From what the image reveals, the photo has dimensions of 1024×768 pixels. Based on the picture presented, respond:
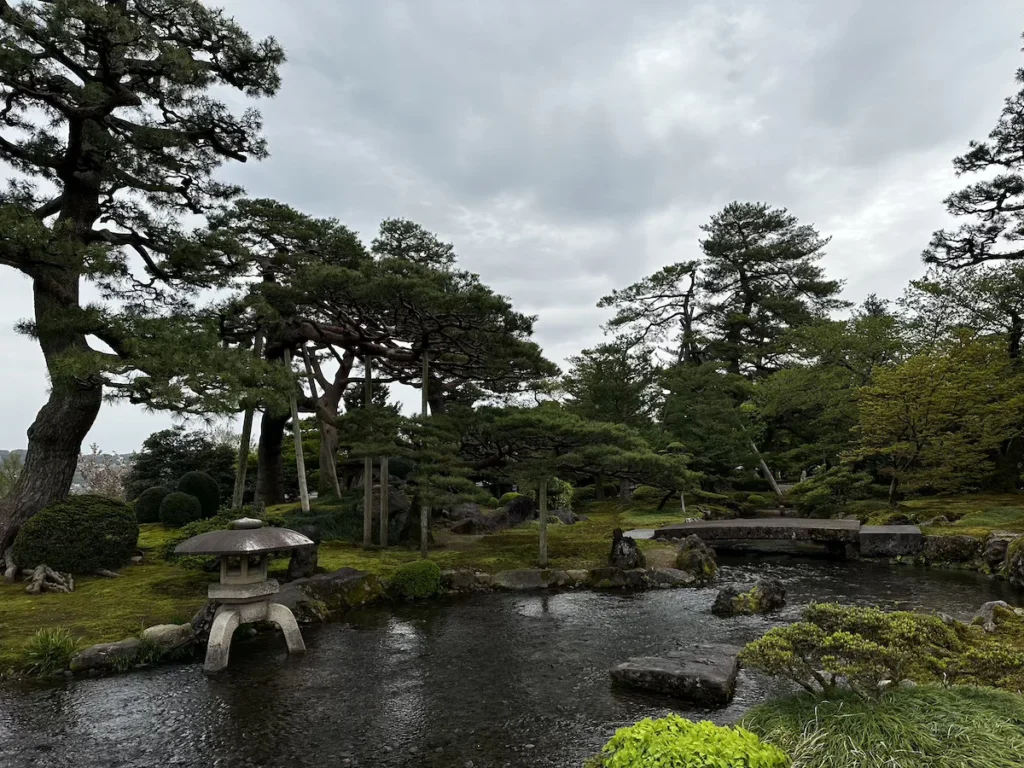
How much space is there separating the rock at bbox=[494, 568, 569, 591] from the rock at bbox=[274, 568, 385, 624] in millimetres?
2450

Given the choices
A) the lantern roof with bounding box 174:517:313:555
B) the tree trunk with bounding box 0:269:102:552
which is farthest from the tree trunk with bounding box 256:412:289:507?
the lantern roof with bounding box 174:517:313:555

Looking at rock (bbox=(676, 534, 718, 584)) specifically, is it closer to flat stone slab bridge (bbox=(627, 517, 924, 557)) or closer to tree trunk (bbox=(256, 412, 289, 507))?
flat stone slab bridge (bbox=(627, 517, 924, 557))

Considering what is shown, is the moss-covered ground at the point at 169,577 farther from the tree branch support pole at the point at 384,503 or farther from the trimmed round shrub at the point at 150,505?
the trimmed round shrub at the point at 150,505

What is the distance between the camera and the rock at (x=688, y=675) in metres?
5.34

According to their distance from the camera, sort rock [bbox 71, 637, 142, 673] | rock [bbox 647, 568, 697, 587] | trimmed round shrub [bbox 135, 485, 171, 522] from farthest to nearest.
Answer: trimmed round shrub [bbox 135, 485, 171, 522] → rock [bbox 647, 568, 697, 587] → rock [bbox 71, 637, 142, 673]

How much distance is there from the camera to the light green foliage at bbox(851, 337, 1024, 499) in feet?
55.0

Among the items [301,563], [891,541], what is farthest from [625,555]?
[891,541]

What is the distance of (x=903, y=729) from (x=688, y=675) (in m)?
2.28

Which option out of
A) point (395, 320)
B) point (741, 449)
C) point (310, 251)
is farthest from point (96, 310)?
point (741, 449)

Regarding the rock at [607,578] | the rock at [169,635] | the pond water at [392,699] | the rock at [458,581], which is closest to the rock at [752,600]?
the pond water at [392,699]

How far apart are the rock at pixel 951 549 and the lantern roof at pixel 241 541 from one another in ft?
45.1

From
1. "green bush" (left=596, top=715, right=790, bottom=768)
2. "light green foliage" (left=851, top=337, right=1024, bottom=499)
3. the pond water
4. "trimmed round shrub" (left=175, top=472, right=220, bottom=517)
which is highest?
"light green foliage" (left=851, top=337, right=1024, bottom=499)

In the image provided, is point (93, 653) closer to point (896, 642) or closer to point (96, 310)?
point (96, 310)

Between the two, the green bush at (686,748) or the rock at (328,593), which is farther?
the rock at (328,593)
